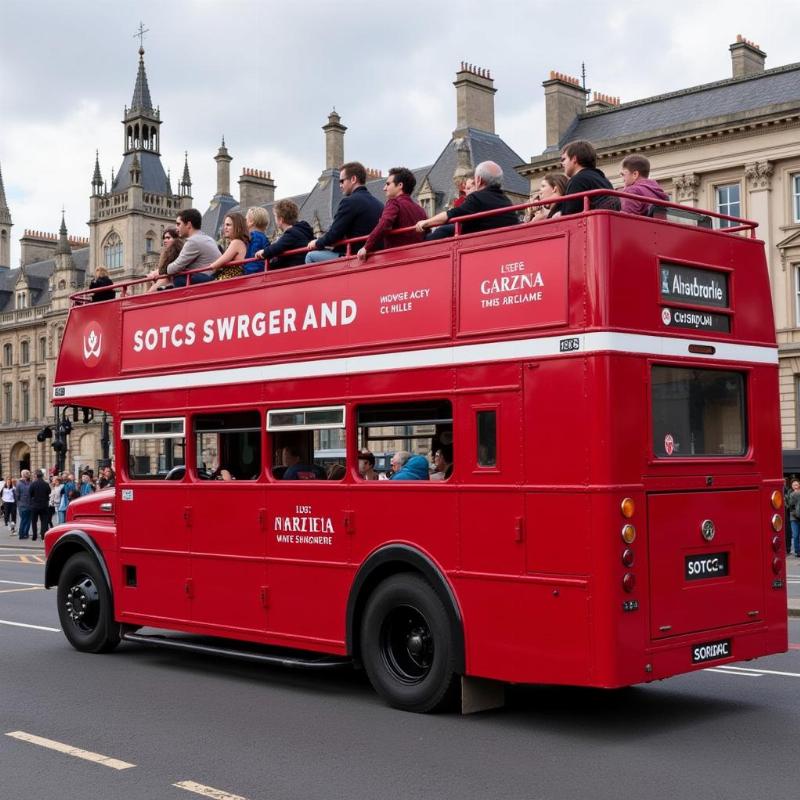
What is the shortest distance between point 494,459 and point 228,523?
3104 mm

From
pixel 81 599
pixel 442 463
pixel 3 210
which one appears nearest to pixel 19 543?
pixel 81 599

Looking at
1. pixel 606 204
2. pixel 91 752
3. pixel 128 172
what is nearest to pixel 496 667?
pixel 91 752

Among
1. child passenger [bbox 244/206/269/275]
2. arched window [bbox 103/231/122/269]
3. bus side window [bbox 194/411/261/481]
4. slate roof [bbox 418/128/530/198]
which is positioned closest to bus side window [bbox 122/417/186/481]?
bus side window [bbox 194/411/261/481]

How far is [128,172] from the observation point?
89.4 m

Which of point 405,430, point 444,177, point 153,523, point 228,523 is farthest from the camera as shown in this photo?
point 444,177

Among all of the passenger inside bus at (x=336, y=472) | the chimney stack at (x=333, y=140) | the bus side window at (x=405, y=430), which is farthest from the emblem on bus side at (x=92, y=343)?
the chimney stack at (x=333, y=140)

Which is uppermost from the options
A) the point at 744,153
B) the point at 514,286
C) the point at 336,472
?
the point at 744,153

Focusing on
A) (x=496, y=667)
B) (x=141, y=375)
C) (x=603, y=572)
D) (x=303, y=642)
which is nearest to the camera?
(x=603, y=572)

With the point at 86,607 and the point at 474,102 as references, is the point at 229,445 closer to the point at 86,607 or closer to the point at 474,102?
the point at 86,607

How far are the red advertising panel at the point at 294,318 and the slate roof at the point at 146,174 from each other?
80969 mm

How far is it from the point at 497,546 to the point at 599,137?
132 feet

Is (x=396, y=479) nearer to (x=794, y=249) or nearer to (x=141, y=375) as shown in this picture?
(x=141, y=375)

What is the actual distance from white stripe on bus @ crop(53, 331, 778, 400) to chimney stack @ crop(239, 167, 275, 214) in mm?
66944

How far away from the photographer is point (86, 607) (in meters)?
12.0
